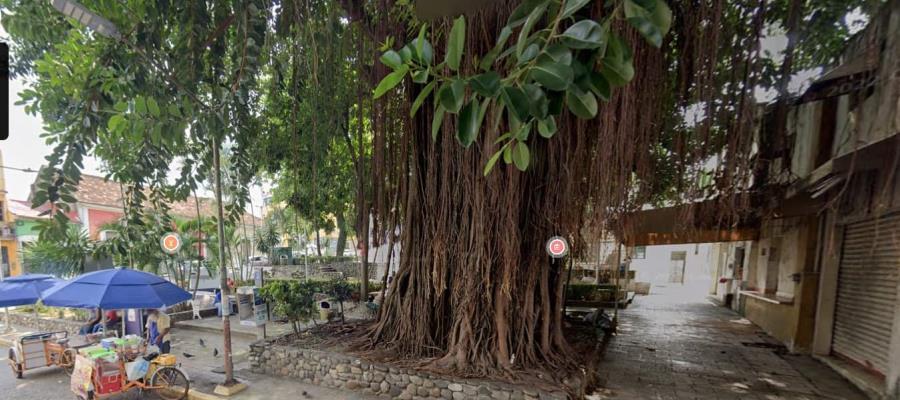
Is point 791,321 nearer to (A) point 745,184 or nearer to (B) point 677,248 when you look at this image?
(A) point 745,184

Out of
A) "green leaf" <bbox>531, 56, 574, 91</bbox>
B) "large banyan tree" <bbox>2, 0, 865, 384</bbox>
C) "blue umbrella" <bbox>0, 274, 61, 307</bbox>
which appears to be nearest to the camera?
"green leaf" <bbox>531, 56, 574, 91</bbox>

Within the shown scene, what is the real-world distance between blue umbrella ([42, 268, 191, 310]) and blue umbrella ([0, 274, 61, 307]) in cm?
216

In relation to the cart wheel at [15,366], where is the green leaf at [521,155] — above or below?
above

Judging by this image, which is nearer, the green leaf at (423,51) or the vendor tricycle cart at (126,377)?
the green leaf at (423,51)

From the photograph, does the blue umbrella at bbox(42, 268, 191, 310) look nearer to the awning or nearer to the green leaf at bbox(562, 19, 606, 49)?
the green leaf at bbox(562, 19, 606, 49)

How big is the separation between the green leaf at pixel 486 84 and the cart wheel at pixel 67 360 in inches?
303

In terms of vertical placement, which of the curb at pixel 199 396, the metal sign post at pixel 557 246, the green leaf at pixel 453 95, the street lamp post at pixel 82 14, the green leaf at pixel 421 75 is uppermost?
the street lamp post at pixel 82 14

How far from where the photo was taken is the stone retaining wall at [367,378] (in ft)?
11.7

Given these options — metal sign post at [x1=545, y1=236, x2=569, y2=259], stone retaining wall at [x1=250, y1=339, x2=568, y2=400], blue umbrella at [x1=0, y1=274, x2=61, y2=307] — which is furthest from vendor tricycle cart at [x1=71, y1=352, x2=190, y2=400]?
metal sign post at [x1=545, y1=236, x2=569, y2=259]

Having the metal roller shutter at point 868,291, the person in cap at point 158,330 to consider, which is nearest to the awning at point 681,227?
the metal roller shutter at point 868,291

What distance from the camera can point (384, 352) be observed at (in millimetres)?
4410

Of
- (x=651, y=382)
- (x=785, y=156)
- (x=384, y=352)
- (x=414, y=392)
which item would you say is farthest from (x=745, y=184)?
(x=384, y=352)

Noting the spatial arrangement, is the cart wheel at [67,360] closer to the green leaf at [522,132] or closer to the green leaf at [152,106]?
the green leaf at [152,106]

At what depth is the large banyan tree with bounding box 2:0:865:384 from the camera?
255 cm
